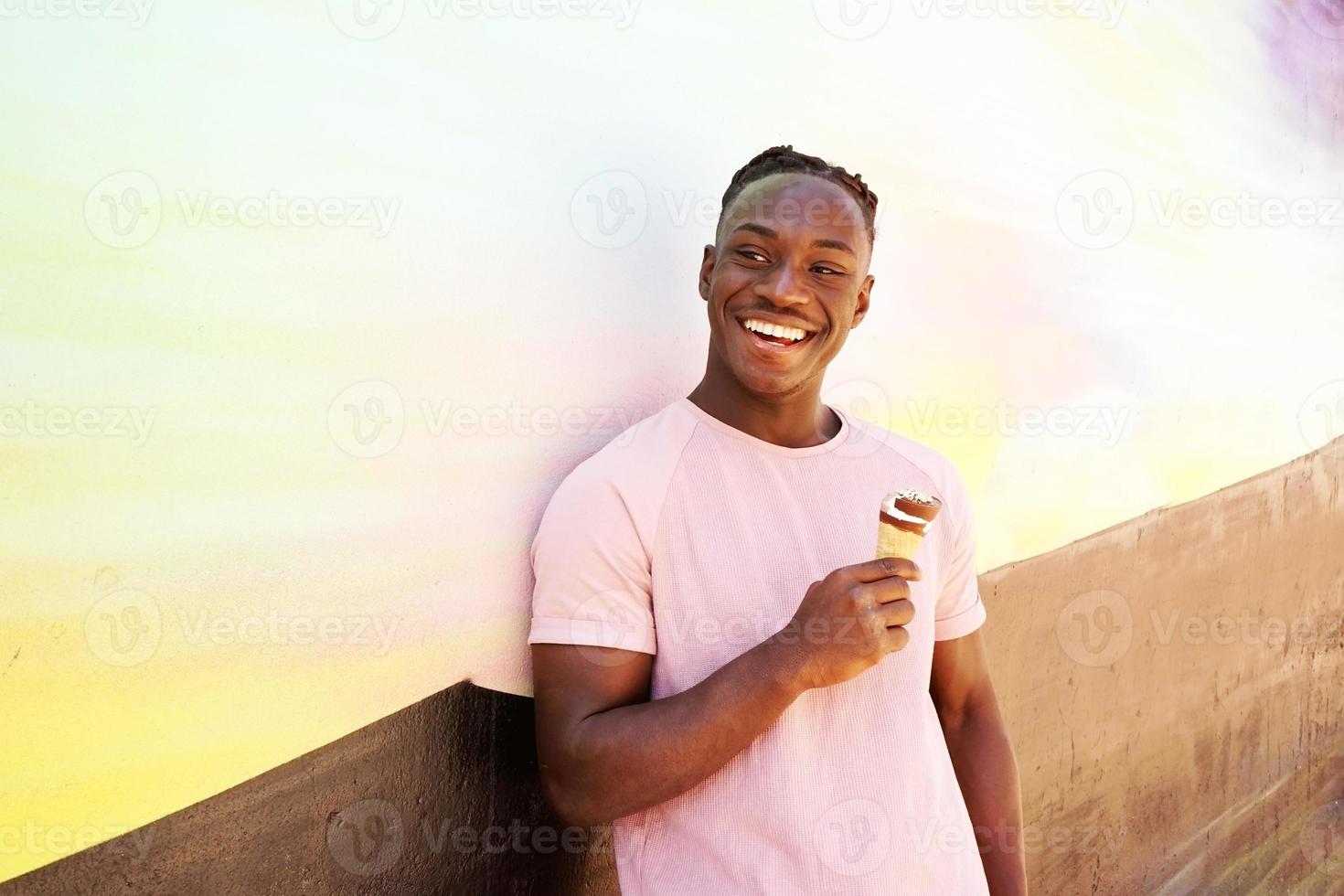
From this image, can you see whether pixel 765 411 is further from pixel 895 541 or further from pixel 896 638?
pixel 896 638

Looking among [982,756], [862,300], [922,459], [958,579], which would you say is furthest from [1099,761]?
[862,300]

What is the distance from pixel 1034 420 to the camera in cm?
317

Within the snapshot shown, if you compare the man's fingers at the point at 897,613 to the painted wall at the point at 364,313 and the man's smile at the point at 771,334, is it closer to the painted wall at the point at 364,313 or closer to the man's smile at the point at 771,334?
the man's smile at the point at 771,334

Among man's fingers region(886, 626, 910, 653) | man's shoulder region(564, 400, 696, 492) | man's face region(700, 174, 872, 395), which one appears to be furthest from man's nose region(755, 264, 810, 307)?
man's fingers region(886, 626, 910, 653)

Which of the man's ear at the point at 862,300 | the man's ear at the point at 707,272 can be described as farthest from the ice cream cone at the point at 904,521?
the man's ear at the point at 707,272

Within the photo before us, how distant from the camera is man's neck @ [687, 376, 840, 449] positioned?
196 centimetres

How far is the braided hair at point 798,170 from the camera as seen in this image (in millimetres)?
2031

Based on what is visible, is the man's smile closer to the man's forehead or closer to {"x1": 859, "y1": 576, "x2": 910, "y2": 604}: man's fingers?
the man's forehead

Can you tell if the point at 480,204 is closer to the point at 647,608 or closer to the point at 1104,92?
the point at 647,608

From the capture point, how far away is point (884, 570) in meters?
1.69

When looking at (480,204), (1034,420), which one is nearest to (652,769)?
(480,204)

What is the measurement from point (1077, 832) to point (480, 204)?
2.66 metres

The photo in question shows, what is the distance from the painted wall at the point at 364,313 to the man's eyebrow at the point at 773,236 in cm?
34

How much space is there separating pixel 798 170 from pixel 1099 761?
2.30 meters
